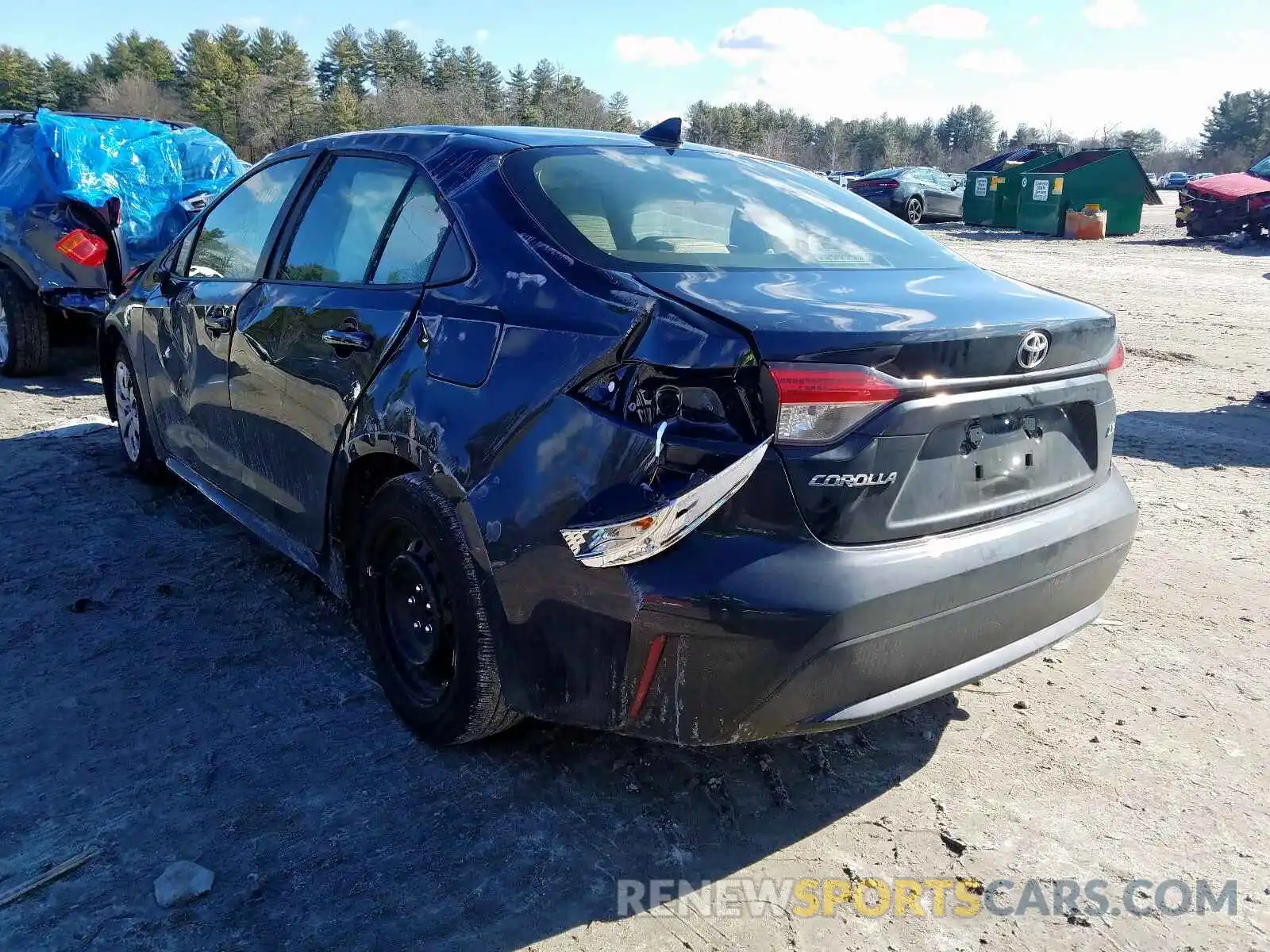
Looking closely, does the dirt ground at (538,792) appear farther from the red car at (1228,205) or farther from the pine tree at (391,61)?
the pine tree at (391,61)

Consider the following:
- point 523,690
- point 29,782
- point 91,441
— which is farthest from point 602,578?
point 91,441

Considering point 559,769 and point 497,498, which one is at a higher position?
point 497,498

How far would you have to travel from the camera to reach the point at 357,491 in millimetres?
3100

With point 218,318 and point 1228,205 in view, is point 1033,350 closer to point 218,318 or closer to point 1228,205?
point 218,318

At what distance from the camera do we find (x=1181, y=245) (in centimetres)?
2125

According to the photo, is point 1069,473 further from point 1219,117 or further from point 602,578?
point 1219,117

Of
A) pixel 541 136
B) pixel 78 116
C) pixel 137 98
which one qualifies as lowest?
pixel 541 136

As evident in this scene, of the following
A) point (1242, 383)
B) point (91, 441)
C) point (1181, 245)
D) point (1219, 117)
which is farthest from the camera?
point (1219, 117)

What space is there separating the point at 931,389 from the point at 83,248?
23.0 ft

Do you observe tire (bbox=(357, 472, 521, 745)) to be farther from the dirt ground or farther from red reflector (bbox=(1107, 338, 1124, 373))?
red reflector (bbox=(1107, 338, 1124, 373))

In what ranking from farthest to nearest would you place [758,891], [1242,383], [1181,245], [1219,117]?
1. [1219,117]
2. [1181,245]
3. [1242,383]
4. [758,891]

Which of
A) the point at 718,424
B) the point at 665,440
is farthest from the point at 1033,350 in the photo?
the point at 665,440

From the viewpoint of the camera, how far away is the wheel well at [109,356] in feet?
17.1

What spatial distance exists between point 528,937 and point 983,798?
129cm
